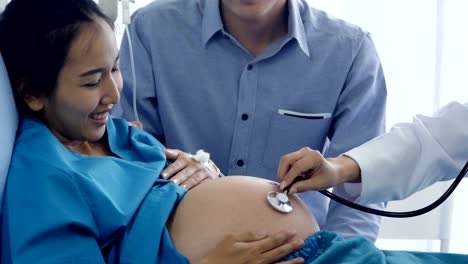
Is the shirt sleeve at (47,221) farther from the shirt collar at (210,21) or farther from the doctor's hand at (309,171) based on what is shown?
the shirt collar at (210,21)

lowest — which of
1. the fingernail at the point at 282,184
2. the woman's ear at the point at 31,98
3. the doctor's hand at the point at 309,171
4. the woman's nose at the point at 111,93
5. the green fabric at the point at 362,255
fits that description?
the green fabric at the point at 362,255

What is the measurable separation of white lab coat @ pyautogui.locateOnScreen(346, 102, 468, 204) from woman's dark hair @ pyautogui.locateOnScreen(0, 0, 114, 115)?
0.62 meters

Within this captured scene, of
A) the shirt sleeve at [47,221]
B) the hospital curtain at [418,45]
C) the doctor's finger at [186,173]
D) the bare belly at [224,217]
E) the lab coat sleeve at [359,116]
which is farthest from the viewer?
the hospital curtain at [418,45]

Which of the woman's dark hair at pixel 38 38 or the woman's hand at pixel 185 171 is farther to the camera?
the woman's hand at pixel 185 171

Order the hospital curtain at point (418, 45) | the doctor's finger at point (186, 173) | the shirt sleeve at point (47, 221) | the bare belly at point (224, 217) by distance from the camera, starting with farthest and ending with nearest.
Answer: the hospital curtain at point (418, 45) < the doctor's finger at point (186, 173) < the bare belly at point (224, 217) < the shirt sleeve at point (47, 221)

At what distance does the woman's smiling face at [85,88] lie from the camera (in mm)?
1243

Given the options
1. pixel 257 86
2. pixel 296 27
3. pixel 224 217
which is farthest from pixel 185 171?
pixel 296 27

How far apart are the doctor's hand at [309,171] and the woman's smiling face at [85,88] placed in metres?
0.36

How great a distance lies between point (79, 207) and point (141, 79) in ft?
2.35

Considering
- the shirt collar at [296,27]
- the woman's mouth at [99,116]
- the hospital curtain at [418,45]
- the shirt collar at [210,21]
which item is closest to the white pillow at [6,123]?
the woman's mouth at [99,116]

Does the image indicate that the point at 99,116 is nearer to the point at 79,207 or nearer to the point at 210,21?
the point at 79,207

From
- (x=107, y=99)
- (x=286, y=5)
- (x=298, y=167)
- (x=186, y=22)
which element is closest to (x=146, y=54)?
(x=186, y=22)

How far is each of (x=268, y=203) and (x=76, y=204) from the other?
1.19 ft

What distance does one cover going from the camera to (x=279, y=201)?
1269 millimetres
